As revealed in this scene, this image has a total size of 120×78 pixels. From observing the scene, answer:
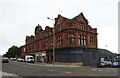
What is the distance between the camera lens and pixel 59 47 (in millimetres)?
49250

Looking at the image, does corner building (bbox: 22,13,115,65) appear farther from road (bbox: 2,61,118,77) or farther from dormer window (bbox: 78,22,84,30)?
road (bbox: 2,61,118,77)

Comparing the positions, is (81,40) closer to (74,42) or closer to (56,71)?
(74,42)

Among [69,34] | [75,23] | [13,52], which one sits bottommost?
[13,52]

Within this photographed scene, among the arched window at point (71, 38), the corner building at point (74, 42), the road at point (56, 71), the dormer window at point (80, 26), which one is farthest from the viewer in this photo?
the dormer window at point (80, 26)

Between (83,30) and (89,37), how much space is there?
130 inches

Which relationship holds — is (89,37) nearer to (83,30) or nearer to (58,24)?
(83,30)

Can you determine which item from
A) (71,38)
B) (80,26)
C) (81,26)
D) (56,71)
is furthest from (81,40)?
(56,71)

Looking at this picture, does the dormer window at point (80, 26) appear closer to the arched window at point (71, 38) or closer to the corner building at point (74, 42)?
the corner building at point (74, 42)

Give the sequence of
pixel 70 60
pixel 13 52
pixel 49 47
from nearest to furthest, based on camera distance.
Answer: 1. pixel 70 60
2. pixel 49 47
3. pixel 13 52

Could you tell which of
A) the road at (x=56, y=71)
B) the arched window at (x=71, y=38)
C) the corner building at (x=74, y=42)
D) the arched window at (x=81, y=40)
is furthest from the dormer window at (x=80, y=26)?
the road at (x=56, y=71)

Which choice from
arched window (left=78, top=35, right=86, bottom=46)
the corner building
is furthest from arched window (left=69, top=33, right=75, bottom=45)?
arched window (left=78, top=35, right=86, bottom=46)

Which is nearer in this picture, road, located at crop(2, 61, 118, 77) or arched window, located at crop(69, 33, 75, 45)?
road, located at crop(2, 61, 118, 77)

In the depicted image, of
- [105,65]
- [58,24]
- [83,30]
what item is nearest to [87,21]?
[83,30]

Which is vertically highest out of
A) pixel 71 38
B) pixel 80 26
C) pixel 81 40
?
pixel 80 26
